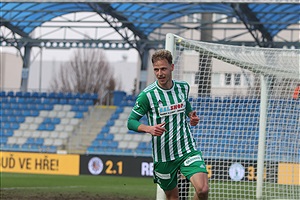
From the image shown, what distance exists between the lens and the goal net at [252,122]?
1310cm

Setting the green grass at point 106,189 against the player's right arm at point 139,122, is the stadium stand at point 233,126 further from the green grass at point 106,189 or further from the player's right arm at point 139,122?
the player's right arm at point 139,122

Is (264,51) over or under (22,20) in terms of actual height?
under

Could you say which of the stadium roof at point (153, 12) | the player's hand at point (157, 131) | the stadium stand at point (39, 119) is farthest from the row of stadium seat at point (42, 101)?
the player's hand at point (157, 131)

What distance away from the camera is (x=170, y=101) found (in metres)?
8.41

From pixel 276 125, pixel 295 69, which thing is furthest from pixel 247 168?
pixel 295 69

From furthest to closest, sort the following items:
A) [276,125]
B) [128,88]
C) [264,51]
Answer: [128,88]
[276,125]
[264,51]

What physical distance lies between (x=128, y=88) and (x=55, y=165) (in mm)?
38942

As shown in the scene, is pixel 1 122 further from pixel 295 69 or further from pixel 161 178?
pixel 161 178

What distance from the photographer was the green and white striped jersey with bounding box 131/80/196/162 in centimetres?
839

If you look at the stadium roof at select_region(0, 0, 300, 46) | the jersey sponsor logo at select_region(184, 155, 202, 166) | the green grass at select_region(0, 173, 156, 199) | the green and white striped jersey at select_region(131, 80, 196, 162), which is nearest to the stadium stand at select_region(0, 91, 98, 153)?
the stadium roof at select_region(0, 0, 300, 46)

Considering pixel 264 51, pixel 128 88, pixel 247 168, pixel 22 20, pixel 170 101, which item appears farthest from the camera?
pixel 128 88

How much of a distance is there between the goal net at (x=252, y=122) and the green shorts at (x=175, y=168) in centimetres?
383

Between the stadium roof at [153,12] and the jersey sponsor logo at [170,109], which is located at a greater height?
the stadium roof at [153,12]

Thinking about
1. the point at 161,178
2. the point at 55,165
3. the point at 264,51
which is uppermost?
the point at 264,51
